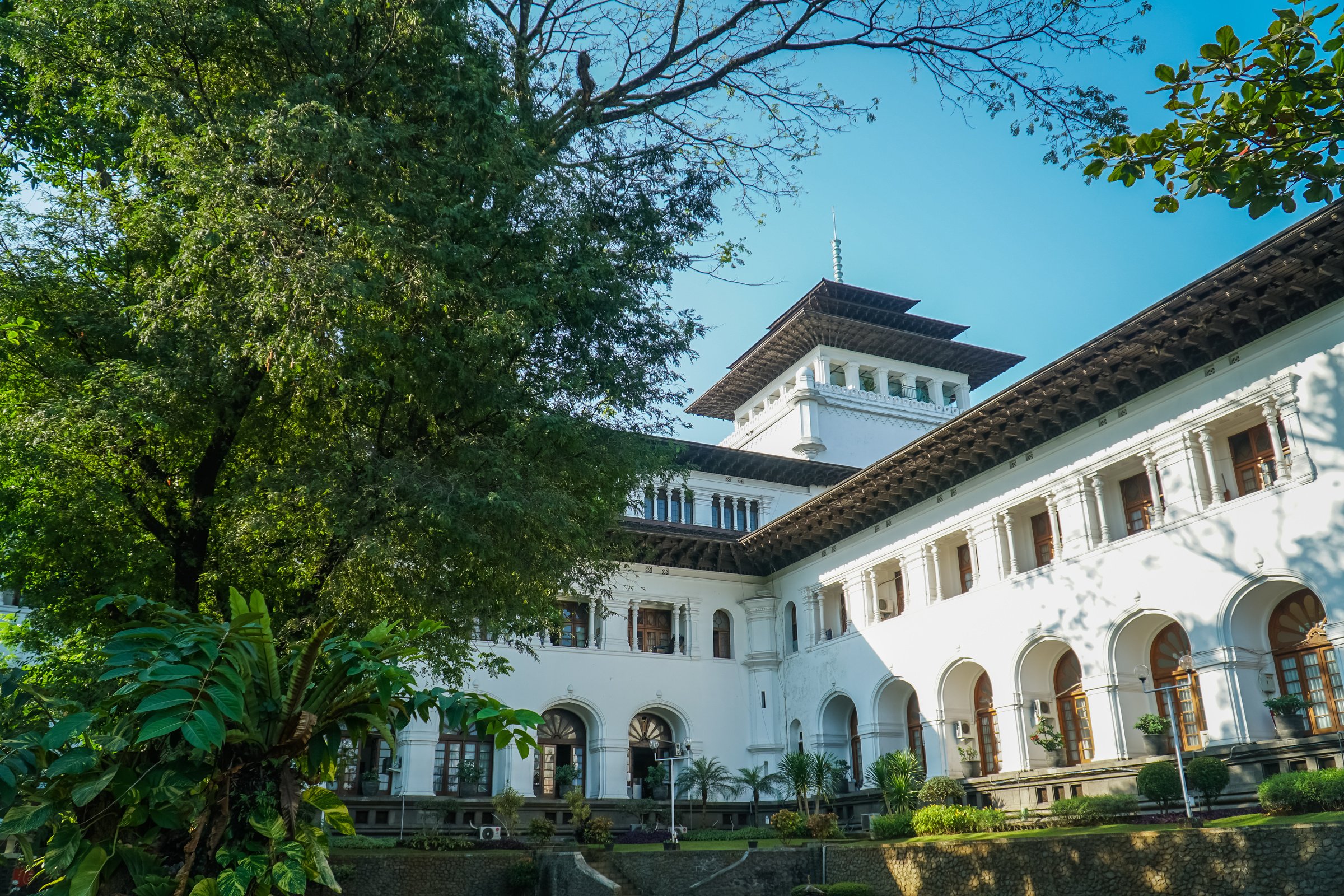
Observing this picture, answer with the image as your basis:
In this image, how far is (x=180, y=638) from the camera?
6.07 metres

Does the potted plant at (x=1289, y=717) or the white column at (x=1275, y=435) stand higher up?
the white column at (x=1275, y=435)

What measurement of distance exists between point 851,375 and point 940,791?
21.8 m

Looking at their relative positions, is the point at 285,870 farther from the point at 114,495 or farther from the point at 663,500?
the point at 663,500

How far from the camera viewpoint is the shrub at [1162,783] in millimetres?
17531

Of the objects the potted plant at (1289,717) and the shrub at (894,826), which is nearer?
the potted plant at (1289,717)

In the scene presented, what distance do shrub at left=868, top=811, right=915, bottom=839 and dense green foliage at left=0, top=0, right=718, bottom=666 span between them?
476 inches

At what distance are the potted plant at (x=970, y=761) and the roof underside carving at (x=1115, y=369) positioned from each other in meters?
6.46

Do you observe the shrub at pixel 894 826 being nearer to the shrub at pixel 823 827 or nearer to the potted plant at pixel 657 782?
the shrub at pixel 823 827

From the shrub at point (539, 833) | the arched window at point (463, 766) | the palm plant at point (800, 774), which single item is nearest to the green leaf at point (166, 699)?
Result: the shrub at point (539, 833)

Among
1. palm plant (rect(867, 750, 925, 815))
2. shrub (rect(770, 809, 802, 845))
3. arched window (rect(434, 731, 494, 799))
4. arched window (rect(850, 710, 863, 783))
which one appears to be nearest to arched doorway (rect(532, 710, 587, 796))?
arched window (rect(434, 731, 494, 799))

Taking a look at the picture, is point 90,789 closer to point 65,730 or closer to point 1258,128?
→ point 65,730

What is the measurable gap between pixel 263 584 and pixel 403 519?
2.35 metres

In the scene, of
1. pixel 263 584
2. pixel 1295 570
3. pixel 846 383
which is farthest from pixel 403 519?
pixel 846 383

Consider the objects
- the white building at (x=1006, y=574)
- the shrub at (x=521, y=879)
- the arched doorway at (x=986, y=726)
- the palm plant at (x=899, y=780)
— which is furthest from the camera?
the arched doorway at (x=986, y=726)
